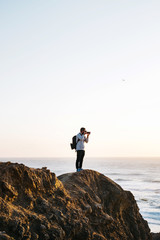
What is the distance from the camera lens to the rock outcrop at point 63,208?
227 inches

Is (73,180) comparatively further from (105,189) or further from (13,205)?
(13,205)

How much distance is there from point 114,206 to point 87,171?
4.14ft

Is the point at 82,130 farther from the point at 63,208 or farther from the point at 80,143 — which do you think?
the point at 63,208

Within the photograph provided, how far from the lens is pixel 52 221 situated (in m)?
6.23

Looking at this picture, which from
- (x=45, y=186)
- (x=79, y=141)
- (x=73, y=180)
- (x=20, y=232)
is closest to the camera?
(x=20, y=232)

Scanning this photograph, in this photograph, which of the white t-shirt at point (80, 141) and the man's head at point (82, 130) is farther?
the man's head at point (82, 130)

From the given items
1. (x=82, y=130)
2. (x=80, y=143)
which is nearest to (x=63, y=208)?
(x=80, y=143)

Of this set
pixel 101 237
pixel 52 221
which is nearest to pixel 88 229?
pixel 101 237

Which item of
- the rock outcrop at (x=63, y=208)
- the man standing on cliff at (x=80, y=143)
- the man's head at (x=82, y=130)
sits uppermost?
the man's head at (x=82, y=130)

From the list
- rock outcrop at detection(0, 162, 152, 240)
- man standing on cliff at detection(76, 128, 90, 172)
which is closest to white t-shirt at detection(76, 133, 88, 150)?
man standing on cliff at detection(76, 128, 90, 172)

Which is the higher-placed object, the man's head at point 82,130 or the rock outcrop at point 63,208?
the man's head at point 82,130

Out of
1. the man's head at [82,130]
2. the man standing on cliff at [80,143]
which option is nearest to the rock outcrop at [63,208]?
the man standing on cliff at [80,143]

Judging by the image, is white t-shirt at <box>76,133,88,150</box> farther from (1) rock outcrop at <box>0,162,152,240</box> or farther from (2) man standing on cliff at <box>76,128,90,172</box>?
(1) rock outcrop at <box>0,162,152,240</box>

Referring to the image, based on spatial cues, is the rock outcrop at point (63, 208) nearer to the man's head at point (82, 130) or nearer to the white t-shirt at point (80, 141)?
the white t-shirt at point (80, 141)
